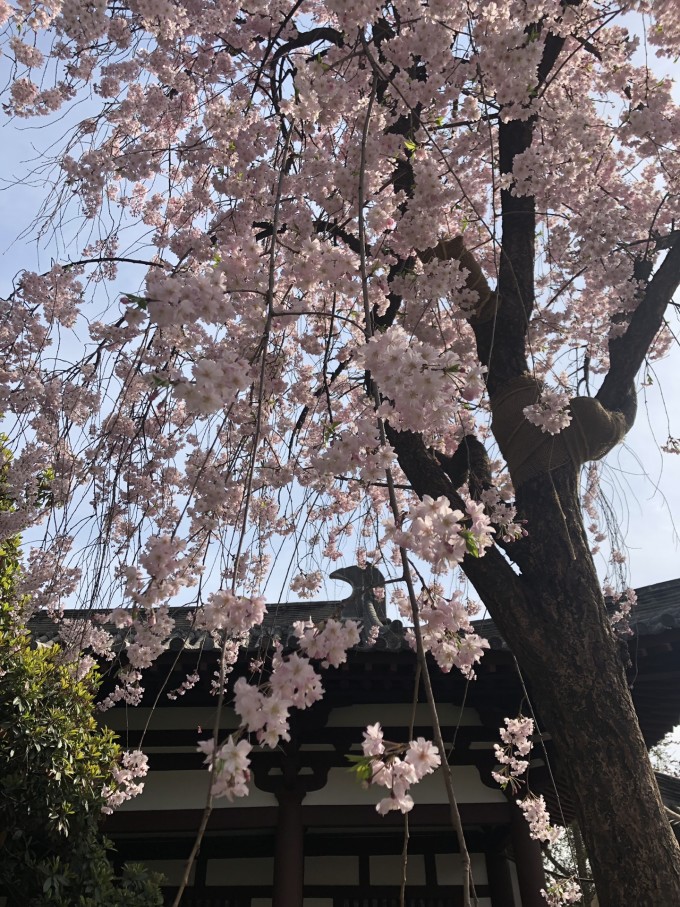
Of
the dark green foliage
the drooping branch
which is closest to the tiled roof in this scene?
the dark green foliage

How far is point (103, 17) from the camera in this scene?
A: 11.5ft

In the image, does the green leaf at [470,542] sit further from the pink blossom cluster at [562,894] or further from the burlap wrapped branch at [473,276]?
the pink blossom cluster at [562,894]

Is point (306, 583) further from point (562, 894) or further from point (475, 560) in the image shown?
point (562, 894)

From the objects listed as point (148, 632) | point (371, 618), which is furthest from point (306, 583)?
point (371, 618)

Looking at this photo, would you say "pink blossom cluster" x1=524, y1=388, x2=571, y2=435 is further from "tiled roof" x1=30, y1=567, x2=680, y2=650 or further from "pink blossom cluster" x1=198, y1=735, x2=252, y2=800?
"pink blossom cluster" x1=198, y1=735, x2=252, y2=800

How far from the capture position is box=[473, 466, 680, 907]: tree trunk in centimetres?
224

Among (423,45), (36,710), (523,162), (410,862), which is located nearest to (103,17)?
(423,45)

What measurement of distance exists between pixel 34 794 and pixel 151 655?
96 cm

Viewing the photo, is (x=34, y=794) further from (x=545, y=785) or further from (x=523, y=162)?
(x=523, y=162)

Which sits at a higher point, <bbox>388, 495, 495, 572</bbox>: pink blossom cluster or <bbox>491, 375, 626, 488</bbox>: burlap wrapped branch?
<bbox>491, 375, 626, 488</bbox>: burlap wrapped branch

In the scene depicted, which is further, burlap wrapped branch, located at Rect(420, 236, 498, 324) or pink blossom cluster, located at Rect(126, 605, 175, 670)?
burlap wrapped branch, located at Rect(420, 236, 498, 324)

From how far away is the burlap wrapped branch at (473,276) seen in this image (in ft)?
11.3

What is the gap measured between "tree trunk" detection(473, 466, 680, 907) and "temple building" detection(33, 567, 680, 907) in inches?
57.9

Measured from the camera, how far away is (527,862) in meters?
4.59
